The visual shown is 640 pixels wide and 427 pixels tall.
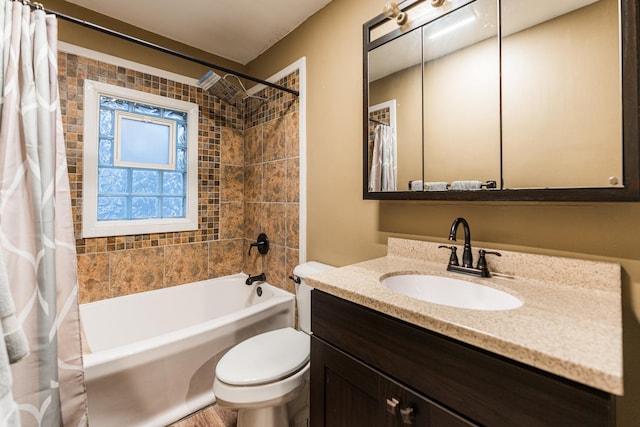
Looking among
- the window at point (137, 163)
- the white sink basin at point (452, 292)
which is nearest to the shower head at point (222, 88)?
the window at point (137, 163)

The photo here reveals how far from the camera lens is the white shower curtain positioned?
141 cm

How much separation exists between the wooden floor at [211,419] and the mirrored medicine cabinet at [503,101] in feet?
4.90

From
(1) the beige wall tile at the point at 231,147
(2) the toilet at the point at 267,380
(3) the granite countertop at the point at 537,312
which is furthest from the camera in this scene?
(1) the beige wall tile at the point at 231,147

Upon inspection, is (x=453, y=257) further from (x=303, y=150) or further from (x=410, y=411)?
(x=303, y=150)

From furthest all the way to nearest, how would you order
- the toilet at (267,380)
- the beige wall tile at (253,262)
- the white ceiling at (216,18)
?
the beige wall tile at (253,262)
the white ceiling at (216,18)
the toilet at (267,380)

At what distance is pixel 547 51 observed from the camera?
3.21 feet

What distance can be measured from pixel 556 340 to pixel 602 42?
0.91 m

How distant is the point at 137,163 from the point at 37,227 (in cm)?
116

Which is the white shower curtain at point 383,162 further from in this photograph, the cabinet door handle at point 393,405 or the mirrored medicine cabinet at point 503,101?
the cabinet door handle at point 393,405

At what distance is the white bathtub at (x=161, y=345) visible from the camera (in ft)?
4.49

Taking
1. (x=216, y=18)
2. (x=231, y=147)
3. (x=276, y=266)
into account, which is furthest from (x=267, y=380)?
(x=216, y=18)

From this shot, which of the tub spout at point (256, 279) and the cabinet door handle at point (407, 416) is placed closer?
the cabinet door handle at point (407, 416)

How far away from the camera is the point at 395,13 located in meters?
1.31

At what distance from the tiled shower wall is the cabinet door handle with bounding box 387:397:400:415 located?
134cm
